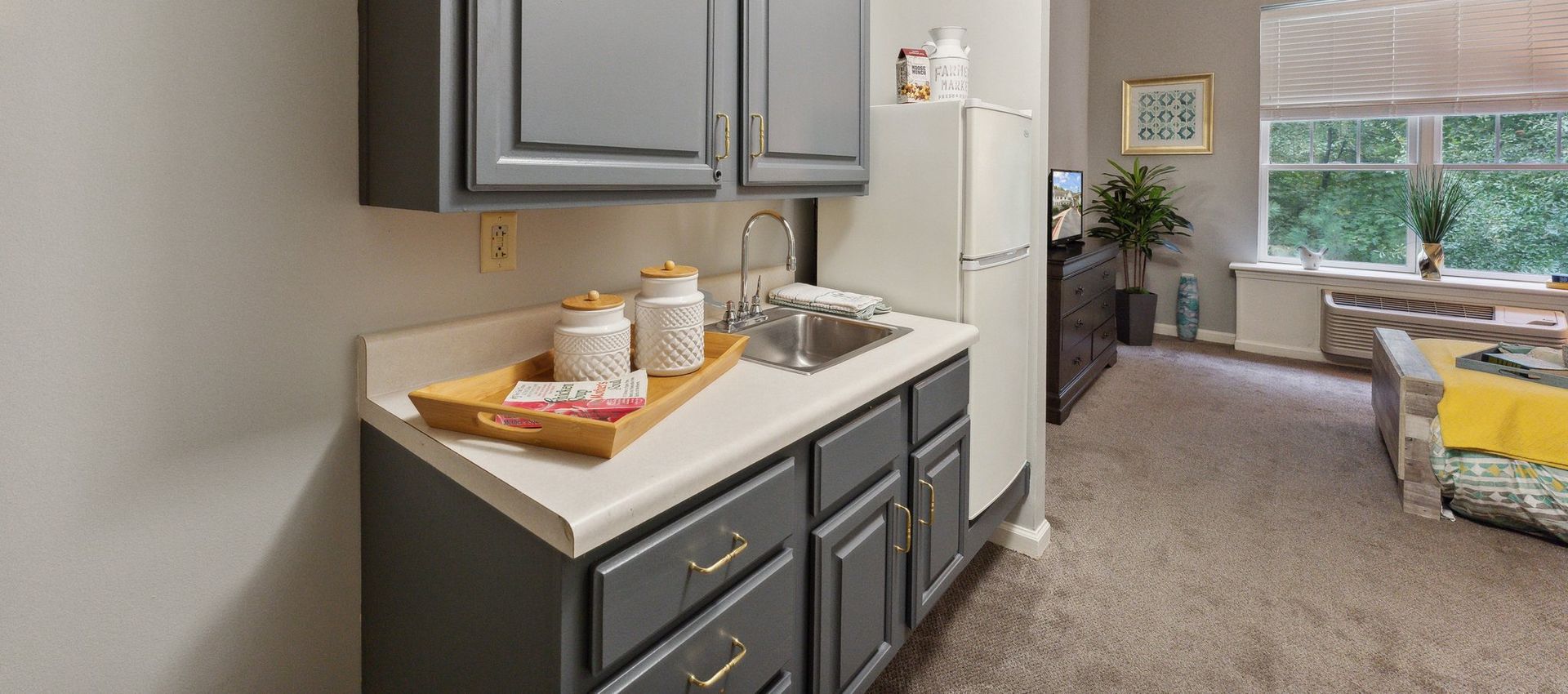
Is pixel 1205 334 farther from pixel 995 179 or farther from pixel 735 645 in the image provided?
pixel 735 645

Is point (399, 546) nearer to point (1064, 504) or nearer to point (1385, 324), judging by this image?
point (1064, 504)

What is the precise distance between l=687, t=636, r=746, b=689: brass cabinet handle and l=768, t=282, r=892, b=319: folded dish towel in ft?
3.20

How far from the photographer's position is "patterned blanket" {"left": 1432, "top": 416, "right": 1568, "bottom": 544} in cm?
233

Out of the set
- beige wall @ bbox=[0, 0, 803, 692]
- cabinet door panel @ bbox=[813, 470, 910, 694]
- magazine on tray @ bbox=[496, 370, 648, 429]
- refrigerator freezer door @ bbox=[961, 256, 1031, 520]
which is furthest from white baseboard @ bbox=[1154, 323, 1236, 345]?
beige wall @ bbox=[0, 0, 803, 692]

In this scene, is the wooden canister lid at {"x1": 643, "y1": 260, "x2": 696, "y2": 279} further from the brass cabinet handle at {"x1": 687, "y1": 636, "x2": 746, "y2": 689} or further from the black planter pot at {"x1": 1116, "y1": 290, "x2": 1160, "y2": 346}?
the black planter pot at {"x1": 1116, "y1": 290, "x2": 1160, "y2": 346}

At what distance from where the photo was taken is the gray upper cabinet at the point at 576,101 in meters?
0.99

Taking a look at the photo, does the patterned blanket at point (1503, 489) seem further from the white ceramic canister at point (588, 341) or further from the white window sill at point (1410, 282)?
the white ceramic canister at point (588, 341)

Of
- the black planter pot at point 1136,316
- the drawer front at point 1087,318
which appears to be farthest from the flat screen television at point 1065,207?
the black planter pot at point 1136,316

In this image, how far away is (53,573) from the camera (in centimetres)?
97

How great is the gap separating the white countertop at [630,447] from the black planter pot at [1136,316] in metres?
4.31

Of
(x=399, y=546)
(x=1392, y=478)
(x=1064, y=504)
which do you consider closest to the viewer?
(x=399, y=546)

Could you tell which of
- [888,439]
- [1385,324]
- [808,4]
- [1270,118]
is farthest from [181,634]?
[1270,118]

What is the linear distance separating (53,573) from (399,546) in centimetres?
40

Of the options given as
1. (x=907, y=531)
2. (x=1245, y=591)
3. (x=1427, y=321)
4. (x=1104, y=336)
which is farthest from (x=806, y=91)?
(x=1427, y=321)
